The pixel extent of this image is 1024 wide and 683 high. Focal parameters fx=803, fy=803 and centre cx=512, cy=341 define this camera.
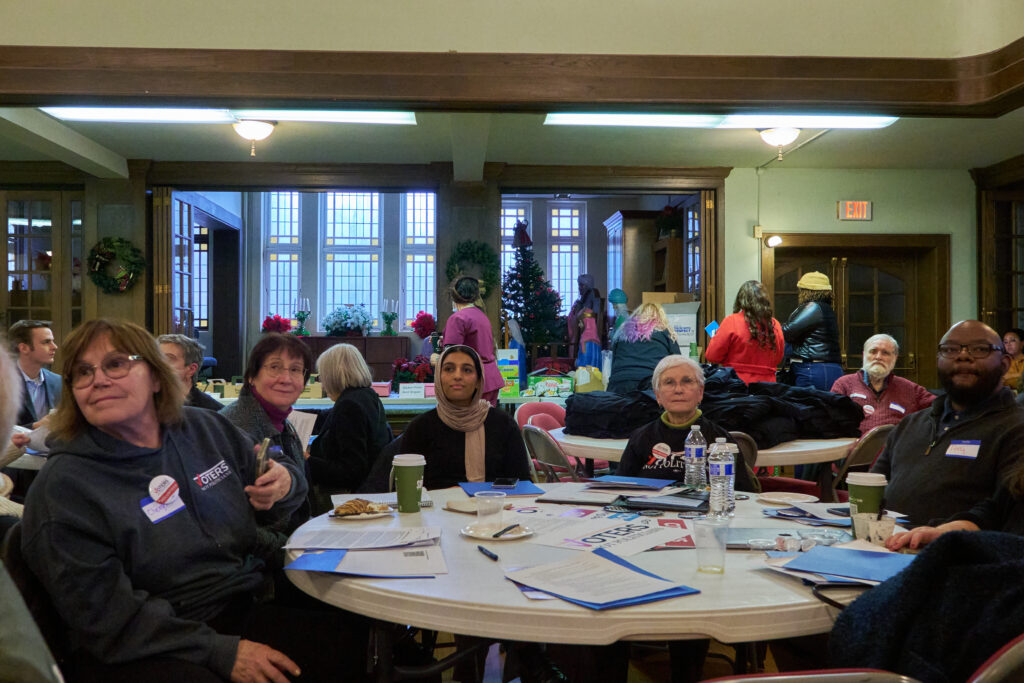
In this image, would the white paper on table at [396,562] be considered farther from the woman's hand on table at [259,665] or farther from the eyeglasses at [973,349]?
the eyeglasses at [973,349]

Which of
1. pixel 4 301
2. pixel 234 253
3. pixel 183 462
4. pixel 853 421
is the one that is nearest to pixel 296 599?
pixel 183 462

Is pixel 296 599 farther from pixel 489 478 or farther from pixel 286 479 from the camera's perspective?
pixel 489 478

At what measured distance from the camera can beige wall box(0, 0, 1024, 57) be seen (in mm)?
4684

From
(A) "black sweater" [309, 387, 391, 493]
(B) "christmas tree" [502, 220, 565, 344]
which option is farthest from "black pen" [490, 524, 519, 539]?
(B) "christmas tree" [502, 220, 565, 344]

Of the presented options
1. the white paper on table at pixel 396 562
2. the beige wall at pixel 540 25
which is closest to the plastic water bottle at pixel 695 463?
the white paper on table at pixel 396 562

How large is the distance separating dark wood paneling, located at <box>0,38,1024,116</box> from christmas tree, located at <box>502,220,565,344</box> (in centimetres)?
778

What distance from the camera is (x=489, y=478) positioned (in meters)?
3.29

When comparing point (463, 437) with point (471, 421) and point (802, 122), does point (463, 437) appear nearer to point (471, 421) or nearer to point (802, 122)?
point (471, 421)

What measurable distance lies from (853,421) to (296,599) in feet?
10.0

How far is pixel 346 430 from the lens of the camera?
12.3ft

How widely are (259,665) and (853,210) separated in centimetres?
875

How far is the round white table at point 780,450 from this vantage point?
12.4 ft

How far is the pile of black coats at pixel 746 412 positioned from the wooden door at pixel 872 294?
5221 millimetres

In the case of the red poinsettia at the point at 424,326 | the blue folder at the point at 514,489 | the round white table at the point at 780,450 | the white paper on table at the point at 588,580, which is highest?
the red poinsettia at the point at 424,326
